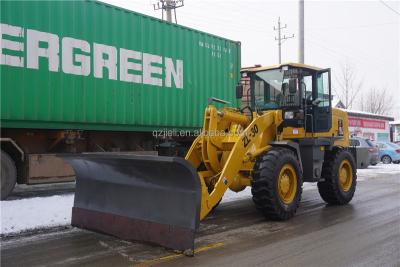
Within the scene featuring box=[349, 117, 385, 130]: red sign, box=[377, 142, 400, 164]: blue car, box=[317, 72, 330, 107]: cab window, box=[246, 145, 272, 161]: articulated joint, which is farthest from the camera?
box=[349, 117, 385, 130]: red sign

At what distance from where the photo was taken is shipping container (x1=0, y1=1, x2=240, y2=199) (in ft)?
28.0

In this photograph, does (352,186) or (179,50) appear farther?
(179,50)

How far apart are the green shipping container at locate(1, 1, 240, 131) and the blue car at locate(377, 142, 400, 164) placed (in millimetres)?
14468

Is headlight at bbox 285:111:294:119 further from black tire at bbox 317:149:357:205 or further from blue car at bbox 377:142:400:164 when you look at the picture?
blue car at bbox 377:142:400:164

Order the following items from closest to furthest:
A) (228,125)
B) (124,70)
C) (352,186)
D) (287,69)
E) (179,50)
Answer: (228,125) → (287,69) → (352,186) → (124,70) → (179,50)

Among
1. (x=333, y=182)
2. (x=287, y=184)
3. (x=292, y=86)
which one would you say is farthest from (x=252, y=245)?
(x=333, y=182)

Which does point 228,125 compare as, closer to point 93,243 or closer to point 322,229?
point 322,229

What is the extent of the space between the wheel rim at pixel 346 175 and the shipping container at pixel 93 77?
4.29m

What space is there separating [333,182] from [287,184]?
5.57 ft

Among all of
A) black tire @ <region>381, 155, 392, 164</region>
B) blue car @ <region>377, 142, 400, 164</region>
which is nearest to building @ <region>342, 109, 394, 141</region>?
blue car @ <region>377, 142, 400, 164</region>

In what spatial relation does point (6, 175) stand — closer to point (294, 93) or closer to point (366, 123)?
point (294, 93)

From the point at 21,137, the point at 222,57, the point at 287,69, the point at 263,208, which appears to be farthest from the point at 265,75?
the point at 21,137

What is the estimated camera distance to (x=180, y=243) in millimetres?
5156

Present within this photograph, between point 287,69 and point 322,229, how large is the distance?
312cm
